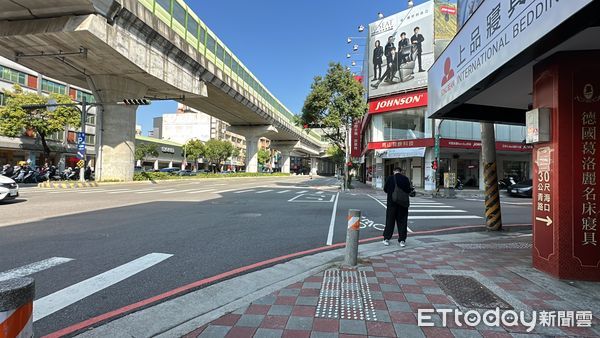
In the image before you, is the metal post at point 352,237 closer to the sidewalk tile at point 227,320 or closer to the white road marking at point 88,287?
the sidewalk tile at point 227,320

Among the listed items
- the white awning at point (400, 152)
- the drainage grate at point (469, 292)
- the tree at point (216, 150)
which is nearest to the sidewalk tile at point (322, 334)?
the drainage grate at point (469, 292)

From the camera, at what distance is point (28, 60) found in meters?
20.6

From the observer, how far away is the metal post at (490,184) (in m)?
9.30

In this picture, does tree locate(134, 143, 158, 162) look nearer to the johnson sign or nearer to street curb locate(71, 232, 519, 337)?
the johnson sign

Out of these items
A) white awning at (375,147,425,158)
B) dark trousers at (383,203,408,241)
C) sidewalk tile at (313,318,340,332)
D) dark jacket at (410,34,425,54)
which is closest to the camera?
sidewalk tile at (313,318,340,332)

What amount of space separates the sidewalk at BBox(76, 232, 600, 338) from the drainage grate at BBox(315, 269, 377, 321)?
0.01 metres

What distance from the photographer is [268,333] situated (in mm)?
3098

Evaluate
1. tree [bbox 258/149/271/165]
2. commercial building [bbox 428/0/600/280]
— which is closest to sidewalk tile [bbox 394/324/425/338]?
commercial building [bbox 428/0/600/280]

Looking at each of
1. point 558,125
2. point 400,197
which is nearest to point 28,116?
point 400,197

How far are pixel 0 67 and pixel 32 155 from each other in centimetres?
993

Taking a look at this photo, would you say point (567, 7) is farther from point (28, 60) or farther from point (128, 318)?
point (28, 60)

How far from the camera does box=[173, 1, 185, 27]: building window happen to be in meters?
22.5

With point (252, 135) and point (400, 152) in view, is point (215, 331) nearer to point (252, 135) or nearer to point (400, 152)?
point (400, 152)

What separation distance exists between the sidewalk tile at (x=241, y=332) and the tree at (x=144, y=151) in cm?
5970
